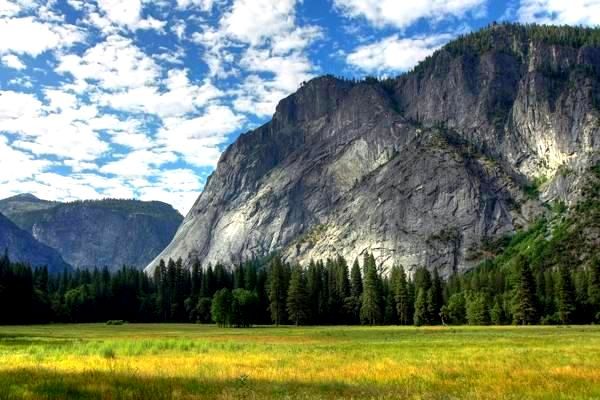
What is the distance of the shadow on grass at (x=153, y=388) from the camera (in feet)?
60.7

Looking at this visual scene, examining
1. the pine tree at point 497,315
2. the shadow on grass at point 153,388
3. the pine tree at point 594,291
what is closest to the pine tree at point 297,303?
the pine tree at point 497,315

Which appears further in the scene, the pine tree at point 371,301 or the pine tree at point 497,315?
the pine tree at point 371,301

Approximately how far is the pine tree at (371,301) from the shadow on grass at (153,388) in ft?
395

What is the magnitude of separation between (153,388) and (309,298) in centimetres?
11967

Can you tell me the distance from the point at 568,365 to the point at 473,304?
10163 centimetres

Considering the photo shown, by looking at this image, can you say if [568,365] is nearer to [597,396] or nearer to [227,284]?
[597,396]

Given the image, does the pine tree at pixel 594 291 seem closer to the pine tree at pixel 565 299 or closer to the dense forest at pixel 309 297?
the dense forest at pixel 309 297

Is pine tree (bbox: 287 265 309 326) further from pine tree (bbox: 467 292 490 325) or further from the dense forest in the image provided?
pine tree (bbox: 467 292 490 325)

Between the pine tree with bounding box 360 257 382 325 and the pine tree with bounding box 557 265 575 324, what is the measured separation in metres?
42.1

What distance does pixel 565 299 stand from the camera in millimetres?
115750

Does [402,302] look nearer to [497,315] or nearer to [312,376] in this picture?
[497,315]

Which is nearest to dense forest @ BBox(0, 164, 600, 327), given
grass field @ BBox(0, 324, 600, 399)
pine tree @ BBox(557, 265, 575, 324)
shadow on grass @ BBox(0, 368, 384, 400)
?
pine tree @ BBox(557, 265, 575, 324)

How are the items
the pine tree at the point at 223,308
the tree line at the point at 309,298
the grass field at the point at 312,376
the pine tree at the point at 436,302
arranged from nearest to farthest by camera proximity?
the grass field at the point at 312,376 < the tree line at the point at 309,298 < the pine tree at the point at 223,308 < the pine tree at the point at 436,302

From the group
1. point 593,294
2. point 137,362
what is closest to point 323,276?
point 593,294
